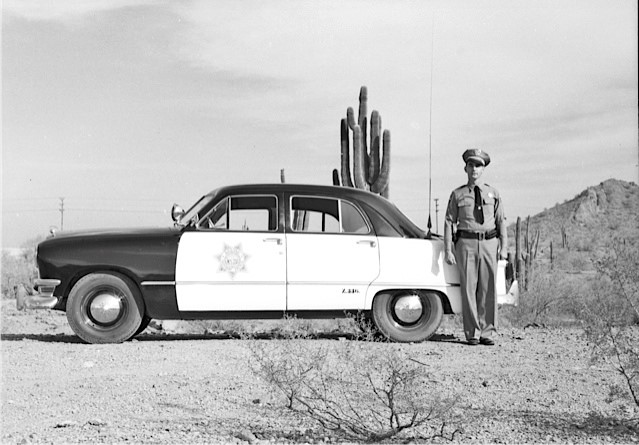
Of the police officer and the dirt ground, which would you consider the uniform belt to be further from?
the dirt ground

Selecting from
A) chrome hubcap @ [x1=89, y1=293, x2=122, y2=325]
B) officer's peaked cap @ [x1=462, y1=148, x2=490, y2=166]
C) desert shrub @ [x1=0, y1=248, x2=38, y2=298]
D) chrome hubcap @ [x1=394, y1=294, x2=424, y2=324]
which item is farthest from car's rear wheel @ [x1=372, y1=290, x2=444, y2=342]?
desert shrub @ [x1=0, y1=248, x2=38, y2=298]

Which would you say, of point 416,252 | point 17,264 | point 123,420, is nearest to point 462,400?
point 123,420

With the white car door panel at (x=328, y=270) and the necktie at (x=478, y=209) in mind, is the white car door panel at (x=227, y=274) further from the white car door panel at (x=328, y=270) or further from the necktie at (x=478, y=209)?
the necktie at (x=478, y=209)

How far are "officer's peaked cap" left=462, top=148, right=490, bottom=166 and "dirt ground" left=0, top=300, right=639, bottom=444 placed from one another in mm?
2141

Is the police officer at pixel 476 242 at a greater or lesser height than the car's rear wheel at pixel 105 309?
greater

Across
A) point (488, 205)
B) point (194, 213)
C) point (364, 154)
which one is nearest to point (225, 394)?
point (194, 213)

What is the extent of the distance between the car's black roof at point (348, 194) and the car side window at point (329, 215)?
85mm

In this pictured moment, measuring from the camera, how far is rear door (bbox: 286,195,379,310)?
31.2 ft

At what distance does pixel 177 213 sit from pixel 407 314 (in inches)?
113

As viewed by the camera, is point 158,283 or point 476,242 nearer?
point 158,283

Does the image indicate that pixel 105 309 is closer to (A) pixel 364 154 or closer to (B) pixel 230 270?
(B) pixel 230 270

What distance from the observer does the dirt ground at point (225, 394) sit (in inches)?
208

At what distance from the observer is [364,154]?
699 inches

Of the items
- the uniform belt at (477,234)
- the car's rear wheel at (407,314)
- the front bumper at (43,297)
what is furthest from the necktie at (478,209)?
the front bumper at (43,297)
